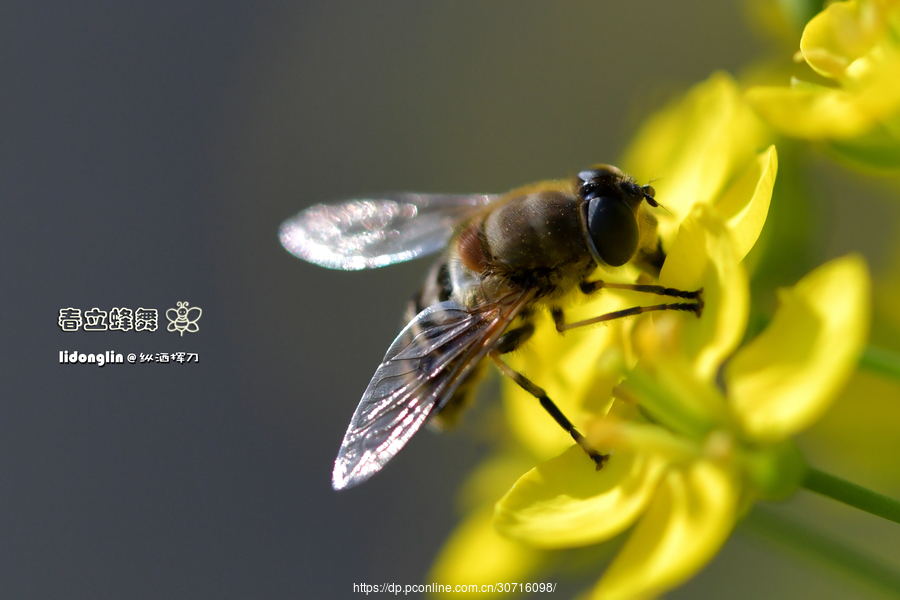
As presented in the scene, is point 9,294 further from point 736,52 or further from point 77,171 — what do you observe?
point 736,52

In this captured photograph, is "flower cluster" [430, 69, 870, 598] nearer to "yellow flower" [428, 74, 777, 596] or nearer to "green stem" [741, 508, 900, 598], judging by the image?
"yellow flower" [428, 74, 777, 596]

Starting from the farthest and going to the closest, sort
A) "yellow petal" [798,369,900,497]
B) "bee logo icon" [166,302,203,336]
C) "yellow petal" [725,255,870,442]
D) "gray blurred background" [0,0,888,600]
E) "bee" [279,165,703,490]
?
"gray blurred background" [0,0,888,600], "bee logo icon" [166,302,203,336], "yellow petal" [798,369,900,497], "bee" [279,165,703,490], "yellow petal" [725,255,870,442]

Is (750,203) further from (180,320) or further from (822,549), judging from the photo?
(180,320)

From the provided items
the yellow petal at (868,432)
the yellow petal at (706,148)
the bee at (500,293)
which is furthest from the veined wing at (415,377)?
the yellow petal at (868,432)

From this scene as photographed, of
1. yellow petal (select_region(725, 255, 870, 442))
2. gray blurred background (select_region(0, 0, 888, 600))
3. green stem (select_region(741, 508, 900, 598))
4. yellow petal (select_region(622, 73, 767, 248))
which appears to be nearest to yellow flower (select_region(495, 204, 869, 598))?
yellow petal (select_region(725, 255, 870, 442))

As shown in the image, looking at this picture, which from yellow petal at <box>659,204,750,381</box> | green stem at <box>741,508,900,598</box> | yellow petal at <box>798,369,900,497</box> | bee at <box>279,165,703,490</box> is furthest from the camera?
yellow petal at <box>798,369,900,497</box>

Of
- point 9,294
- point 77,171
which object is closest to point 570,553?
point 9,294

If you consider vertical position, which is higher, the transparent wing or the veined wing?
the transparent wing
